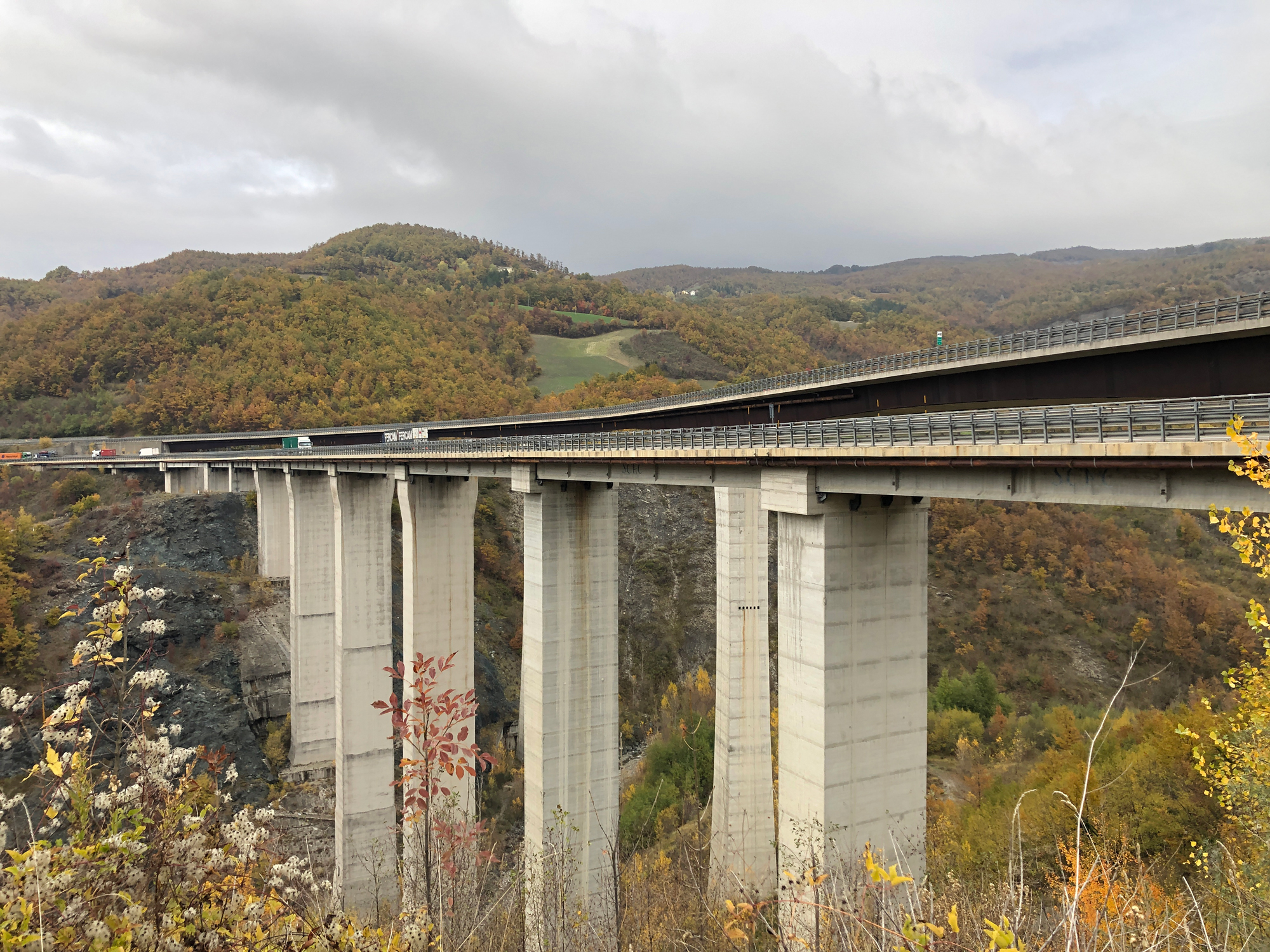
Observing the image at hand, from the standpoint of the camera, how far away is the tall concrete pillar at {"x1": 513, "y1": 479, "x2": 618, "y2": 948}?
28453mm

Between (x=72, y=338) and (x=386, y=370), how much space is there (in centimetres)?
4115

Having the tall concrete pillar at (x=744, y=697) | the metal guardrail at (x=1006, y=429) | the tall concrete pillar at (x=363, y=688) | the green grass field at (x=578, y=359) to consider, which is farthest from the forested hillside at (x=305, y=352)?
the metal guardrail at (x=1006, y=429)

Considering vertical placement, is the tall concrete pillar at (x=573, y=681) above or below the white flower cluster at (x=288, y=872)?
below

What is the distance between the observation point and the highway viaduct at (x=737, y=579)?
45.7 feet

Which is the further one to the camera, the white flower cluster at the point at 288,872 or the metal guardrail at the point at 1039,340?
the metal guardrail at the point at 1039,340

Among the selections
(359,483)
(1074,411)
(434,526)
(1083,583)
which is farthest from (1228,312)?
(1083,583)

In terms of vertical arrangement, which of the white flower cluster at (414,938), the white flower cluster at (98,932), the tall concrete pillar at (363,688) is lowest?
the tall concrete pillar at (363,688)

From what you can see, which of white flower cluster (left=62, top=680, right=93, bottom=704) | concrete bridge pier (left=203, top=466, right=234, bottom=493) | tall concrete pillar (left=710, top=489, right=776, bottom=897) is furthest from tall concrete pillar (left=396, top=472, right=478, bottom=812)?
concrete bridge pier (left=203, top=466, right=234, bottom=493)

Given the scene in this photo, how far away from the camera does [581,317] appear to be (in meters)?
169

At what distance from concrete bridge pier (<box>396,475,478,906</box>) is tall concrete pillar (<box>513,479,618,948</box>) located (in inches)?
276

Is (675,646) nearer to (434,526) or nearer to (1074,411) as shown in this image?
(434,526)

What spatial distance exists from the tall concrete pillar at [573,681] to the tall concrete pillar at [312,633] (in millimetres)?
21857

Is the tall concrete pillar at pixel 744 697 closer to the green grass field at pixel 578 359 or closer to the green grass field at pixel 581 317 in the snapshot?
the green grass field at pixel 578 359

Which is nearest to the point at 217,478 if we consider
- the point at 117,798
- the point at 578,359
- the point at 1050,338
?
the point at 1050,338
